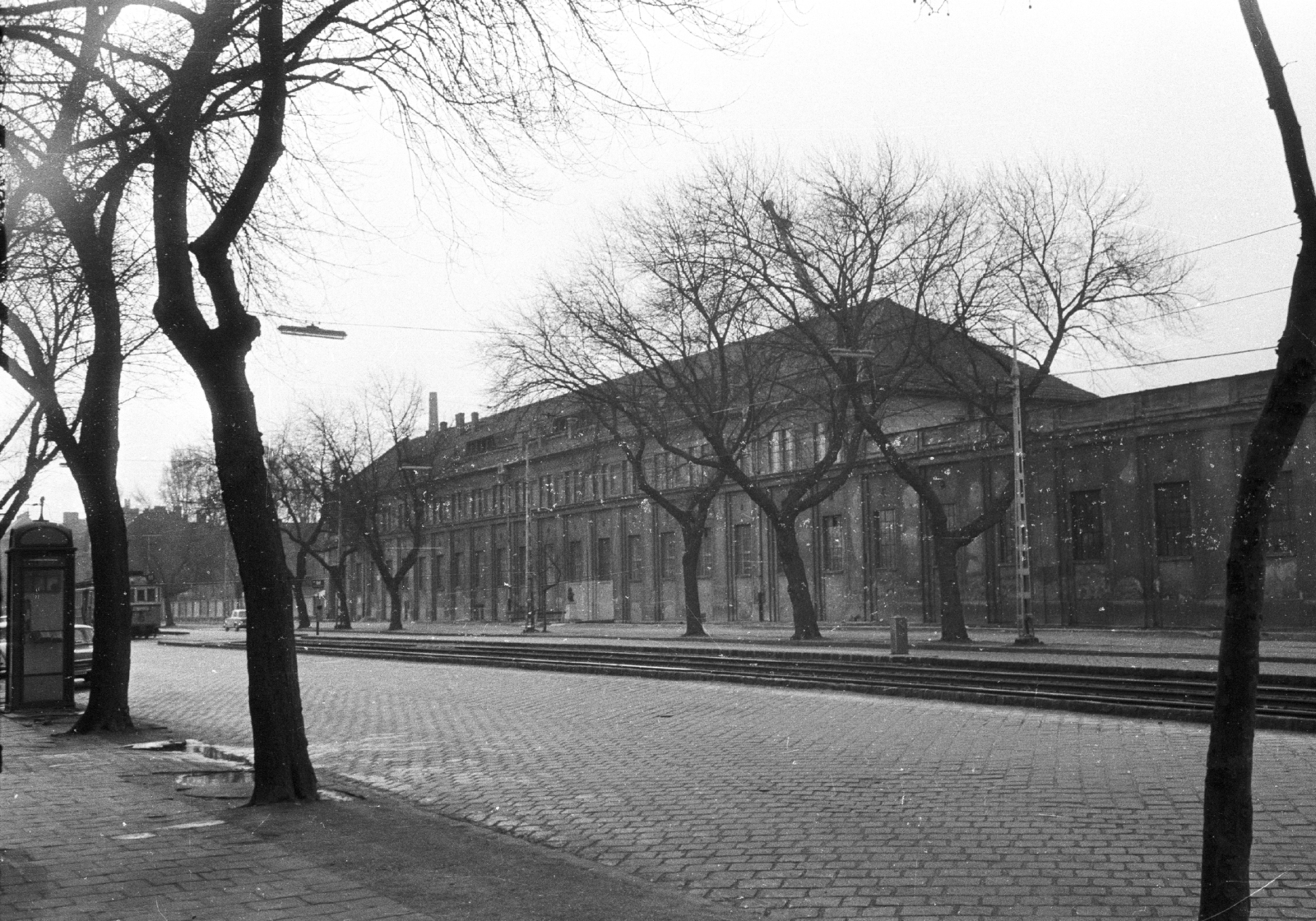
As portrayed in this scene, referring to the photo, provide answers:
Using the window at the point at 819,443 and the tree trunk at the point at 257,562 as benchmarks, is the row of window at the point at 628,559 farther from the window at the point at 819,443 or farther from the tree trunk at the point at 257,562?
the tree trunk at the point at 257,562

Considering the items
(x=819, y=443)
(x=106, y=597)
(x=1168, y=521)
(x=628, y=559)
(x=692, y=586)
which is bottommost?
(x=692, y=586)

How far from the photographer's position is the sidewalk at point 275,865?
625 cm

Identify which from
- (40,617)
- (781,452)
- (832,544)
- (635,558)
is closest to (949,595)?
(832,544)

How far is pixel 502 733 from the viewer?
15.0 meters

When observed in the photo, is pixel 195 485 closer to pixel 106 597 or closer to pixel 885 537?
pixel 885 537

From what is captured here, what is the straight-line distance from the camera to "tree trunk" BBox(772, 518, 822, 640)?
38.6 m

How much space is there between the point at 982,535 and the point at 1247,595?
1615 inches

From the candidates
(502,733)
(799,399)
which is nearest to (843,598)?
(799,399)

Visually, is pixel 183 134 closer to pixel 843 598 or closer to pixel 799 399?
pixel 799 399

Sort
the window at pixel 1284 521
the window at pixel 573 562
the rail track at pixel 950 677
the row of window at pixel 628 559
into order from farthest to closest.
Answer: the window at pixel 573 562
the row of window at pixel 628 559
the window at pixel 1284 521
the rail track at pixel 950 677

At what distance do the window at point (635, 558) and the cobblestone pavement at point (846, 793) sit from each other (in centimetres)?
4713

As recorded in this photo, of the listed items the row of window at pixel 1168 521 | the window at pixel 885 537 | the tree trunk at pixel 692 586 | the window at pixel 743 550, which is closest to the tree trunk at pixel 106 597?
the tree trunk at pixel 692 586

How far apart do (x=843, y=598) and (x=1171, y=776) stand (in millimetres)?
41879

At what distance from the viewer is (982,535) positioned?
44.7m
